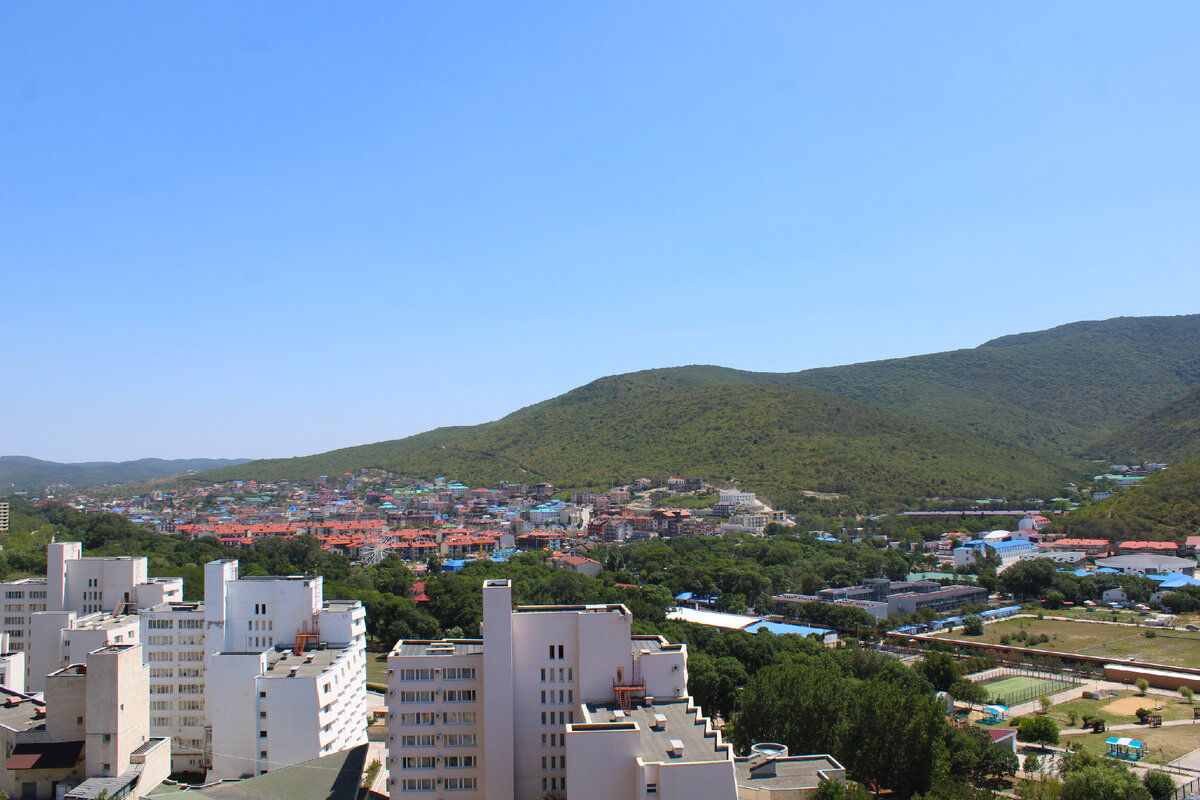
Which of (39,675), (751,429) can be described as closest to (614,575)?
(39,675)

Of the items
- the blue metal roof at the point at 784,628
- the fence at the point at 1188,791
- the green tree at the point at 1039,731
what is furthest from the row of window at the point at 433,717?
the blue metal roof at the point at 784,628

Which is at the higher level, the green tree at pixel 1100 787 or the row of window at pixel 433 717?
the row of window at pixel 433 717

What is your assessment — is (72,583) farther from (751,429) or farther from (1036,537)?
(751,429)

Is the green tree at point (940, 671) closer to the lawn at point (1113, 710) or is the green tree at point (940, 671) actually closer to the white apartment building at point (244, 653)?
the lawn at point (1113, 710)

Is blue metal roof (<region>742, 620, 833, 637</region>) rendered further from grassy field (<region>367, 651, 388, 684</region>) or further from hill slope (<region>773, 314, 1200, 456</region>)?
hill slope (<region>773, 314, 1200, 456</region>)

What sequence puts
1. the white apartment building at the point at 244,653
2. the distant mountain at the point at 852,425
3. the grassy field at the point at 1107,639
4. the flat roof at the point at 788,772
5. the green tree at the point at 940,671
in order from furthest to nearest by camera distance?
the distant mountain at the point at 852,425 < the grassy field at the point at 1107,639 < the green tree at the point at 940,671 < the white apartment building at the point at 244,653 < the flat roof at the point at 788,772

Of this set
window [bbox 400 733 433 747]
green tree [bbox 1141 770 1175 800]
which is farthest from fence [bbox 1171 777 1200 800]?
window [bbox 400 733 433 747]
